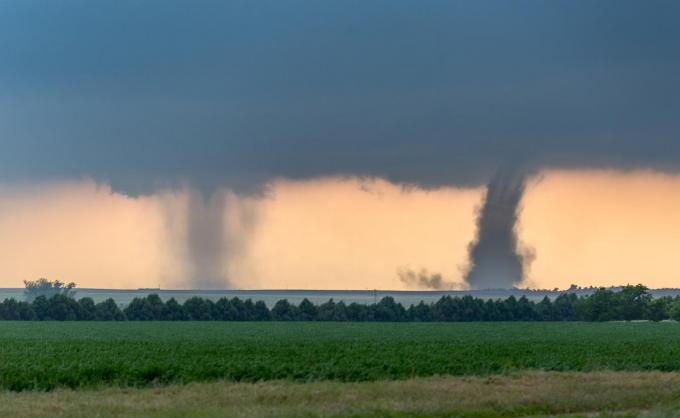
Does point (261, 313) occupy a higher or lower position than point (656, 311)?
lower

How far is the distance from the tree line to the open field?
8784 centimetres

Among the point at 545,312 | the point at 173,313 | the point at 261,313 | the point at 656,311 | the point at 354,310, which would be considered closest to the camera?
the point at 173,313

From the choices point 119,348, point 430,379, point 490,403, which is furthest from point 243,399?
point 119,348

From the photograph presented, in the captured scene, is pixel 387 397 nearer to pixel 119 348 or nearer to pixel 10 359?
pixel 10 359

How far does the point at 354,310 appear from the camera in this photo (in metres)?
130

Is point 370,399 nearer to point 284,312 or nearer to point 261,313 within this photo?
point 261,313

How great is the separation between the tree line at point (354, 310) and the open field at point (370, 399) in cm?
8784

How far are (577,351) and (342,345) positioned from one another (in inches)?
500

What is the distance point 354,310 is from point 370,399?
9574 cm

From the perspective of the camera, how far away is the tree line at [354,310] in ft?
411

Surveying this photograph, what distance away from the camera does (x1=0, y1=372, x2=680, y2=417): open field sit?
3089cm

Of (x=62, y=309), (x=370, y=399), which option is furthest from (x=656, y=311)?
(x=370, y=399)

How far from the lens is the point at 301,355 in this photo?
53.0 metres

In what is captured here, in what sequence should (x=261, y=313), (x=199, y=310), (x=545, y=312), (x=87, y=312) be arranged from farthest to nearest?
(x=545, y=312) → (x=261, y=313) → (x=199, y=310) → (x=87, y=312)
